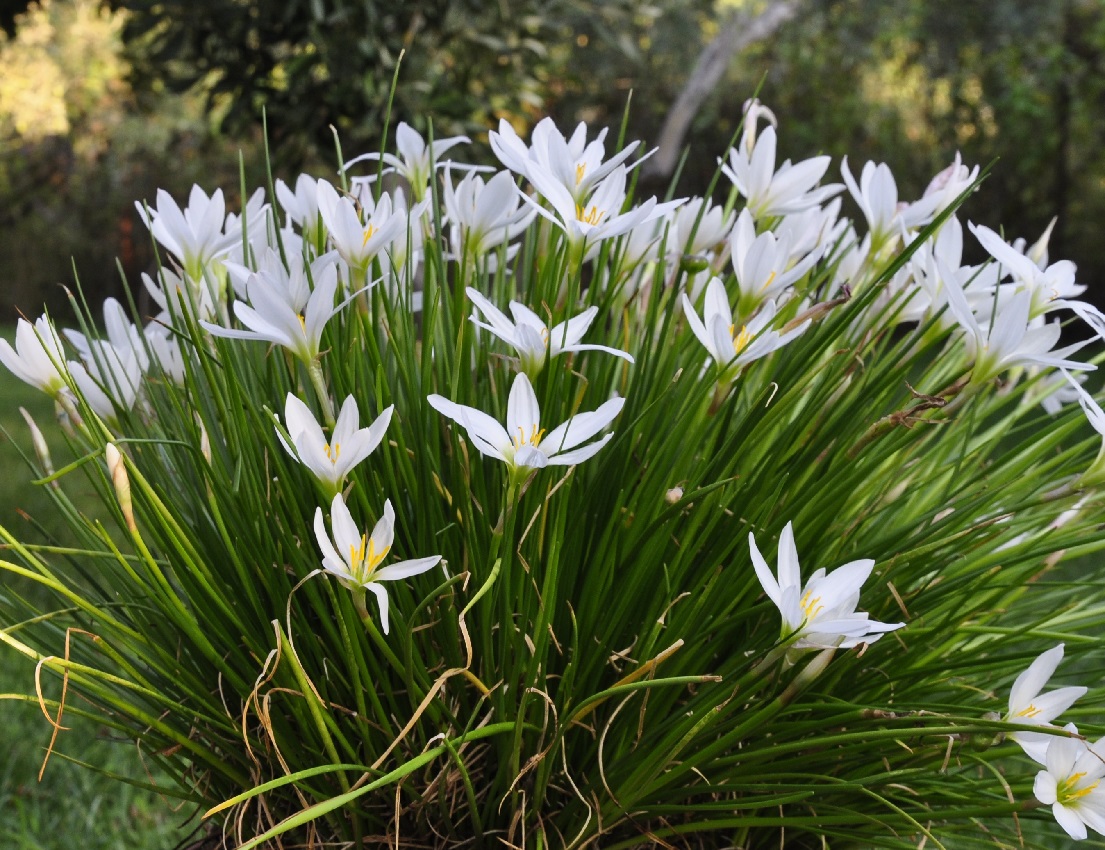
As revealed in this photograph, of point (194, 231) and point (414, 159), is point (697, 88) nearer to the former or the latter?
point (414, 159)

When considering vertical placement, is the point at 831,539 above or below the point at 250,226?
below

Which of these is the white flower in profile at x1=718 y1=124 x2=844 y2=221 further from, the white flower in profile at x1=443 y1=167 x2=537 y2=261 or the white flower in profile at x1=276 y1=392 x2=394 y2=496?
the white flower in profile at x1=276 y1=392 x2=394 y2=496

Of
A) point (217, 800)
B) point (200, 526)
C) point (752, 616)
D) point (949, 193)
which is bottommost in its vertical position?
point (217, 800)

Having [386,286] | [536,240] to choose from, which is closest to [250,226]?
[386,286]

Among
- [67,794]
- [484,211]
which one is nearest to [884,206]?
[484,211]

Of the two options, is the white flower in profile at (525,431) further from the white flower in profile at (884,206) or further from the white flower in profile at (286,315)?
the white flower in profile at (884,206)

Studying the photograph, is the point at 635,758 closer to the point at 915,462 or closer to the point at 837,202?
the point at 915,462
